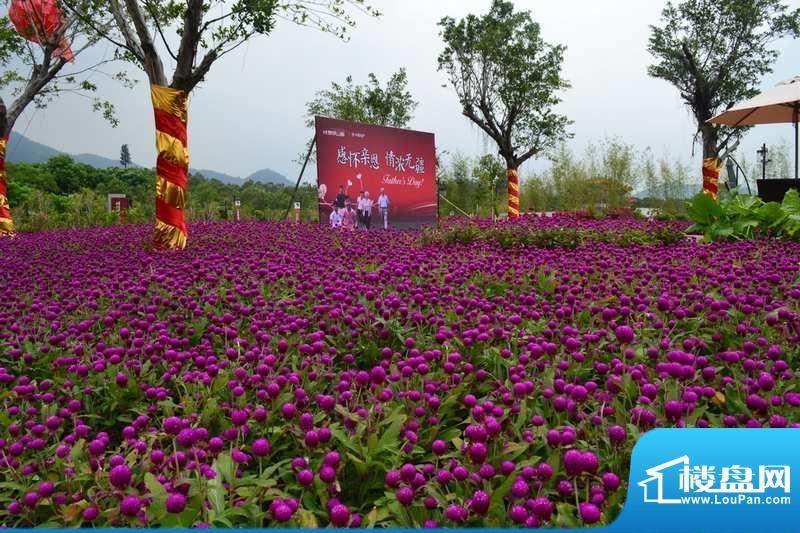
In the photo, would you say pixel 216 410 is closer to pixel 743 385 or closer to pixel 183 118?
pixel 743 385

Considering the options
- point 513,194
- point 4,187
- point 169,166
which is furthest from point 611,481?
point 513,194

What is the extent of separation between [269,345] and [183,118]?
20.7ft

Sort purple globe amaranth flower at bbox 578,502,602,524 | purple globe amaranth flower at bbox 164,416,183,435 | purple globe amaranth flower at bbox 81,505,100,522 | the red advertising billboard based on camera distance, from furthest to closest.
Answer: the red advertising billboard < purple globe amaranth flower at bbox 164,416,183,435 < purple globe amaranth flower at bbox 81,505,100,522 < purple globe amaranth flower at bbox 578,502,602,524

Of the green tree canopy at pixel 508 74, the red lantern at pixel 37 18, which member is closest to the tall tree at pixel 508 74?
the green tree canopy at pixel 508 74

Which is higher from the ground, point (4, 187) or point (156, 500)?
point (4, 187)

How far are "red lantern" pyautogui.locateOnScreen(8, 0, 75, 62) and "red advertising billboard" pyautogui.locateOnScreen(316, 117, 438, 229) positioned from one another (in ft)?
19.0

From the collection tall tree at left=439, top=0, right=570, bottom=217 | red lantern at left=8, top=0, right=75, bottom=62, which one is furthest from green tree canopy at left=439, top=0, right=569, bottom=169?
red lantern at left=8, top=0, right=75, bottom=62

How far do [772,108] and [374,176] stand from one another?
10.5 metres

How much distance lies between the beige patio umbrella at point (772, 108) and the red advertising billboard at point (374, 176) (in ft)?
23.3

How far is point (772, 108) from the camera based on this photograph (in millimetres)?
15195

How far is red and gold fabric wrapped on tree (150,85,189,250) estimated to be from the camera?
818 centimetres

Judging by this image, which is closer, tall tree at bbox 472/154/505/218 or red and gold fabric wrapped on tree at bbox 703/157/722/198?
red and gold fabric wrapped on tree at bbox 703/157/722/198

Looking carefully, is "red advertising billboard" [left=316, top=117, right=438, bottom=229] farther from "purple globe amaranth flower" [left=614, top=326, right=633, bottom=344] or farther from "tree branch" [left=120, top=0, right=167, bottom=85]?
"purple globe amaranth flower" [left=614, top=326, right=633, bottom=344]

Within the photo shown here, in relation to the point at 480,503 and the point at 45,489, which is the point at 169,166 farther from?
the point at 480,503
